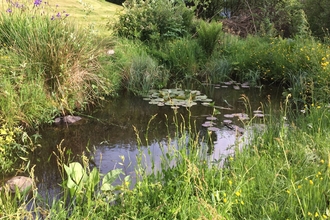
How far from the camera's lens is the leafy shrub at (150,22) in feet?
27.8

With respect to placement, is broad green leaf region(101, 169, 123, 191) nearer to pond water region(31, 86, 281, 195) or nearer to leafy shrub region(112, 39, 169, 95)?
pond water region(31, 86, 281, 195)

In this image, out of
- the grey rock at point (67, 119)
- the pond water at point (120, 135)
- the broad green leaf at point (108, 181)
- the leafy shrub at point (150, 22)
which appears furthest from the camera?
the leafy shrub at point (150, 22)

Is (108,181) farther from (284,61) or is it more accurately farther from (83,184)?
(284,61)

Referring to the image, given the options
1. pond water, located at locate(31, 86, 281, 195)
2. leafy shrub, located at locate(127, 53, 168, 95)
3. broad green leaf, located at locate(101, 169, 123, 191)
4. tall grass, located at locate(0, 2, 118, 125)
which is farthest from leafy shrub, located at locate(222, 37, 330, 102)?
broad green leaf, located at locate(101, 169, 123, 191)

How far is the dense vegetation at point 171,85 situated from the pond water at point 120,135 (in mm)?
183

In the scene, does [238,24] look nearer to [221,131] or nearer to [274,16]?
[274,16]

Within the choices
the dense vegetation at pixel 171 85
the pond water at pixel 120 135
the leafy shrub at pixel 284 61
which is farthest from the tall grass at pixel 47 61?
the leafy shrub at pixel 284 61

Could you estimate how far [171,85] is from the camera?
7.38 meters

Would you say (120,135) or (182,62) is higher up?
(182,62)

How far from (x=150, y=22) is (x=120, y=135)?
15.0 ft

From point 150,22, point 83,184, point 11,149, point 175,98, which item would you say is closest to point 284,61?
point 175,98

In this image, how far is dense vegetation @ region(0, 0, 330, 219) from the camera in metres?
2.46

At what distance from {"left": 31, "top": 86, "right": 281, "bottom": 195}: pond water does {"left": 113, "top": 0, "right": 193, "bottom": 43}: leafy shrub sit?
8.12 ft

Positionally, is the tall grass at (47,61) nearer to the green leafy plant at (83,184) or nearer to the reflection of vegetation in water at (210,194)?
the green leafy plant at (83,184)
